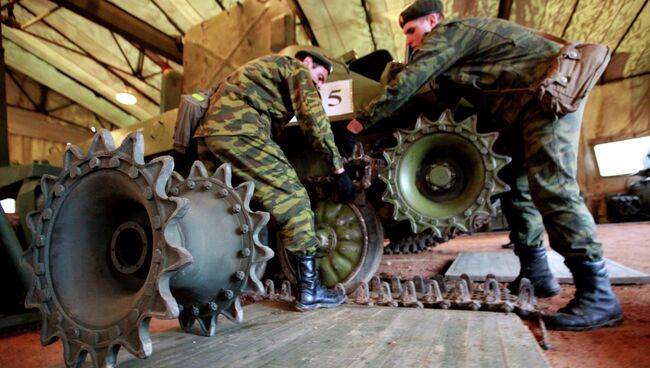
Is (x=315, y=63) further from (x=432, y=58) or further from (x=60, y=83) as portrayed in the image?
(x=60, y=83)

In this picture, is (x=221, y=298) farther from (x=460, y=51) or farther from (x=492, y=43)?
(x=492, y=43)

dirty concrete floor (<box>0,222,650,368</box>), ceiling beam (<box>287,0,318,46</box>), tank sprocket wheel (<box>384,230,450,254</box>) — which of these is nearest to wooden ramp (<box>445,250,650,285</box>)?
dirty concrete floor (<box>0,222,650,368</box>)

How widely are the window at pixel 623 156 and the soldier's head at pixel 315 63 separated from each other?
992 cm

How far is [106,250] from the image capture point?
4.95 ft

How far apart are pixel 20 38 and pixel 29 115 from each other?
A: 3.41 meters

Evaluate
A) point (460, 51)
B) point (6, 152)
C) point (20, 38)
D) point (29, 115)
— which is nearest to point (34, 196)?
point (6, 152)

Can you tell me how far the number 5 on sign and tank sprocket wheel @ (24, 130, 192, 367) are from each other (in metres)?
1.85

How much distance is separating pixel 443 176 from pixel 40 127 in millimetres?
14203

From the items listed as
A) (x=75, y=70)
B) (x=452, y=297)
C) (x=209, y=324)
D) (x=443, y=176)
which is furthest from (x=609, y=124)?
(x=75, y=70)

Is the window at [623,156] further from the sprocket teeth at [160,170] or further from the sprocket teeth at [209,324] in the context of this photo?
the sprocket teeth at [160,170]

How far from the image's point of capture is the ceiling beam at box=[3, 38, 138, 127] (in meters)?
10.8

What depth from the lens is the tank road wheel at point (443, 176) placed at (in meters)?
2.44

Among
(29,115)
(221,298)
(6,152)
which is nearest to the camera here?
(221,298)

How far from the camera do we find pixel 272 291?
2.67 metres
